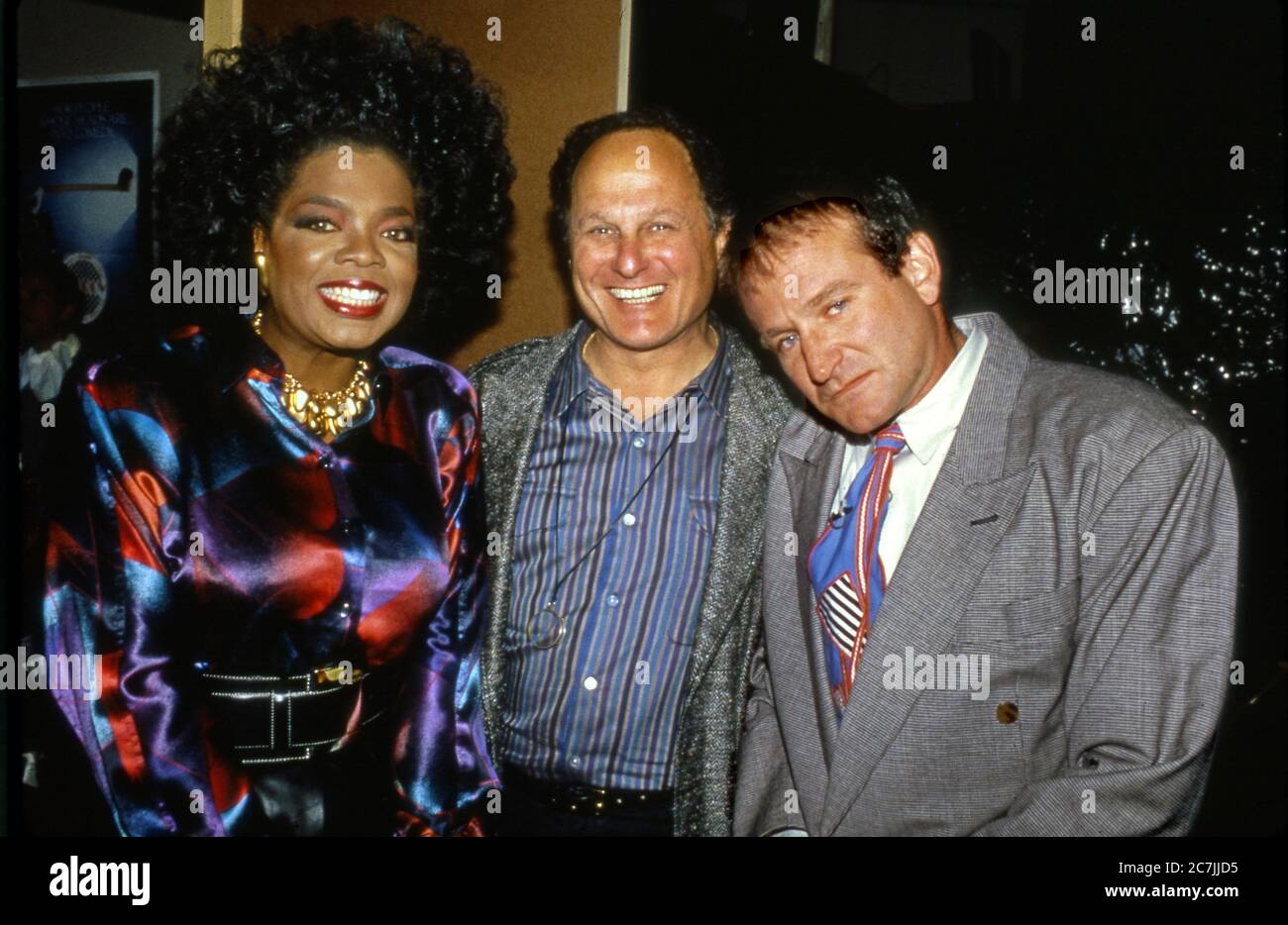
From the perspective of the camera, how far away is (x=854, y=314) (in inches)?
78.0

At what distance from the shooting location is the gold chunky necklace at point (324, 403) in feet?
6.95

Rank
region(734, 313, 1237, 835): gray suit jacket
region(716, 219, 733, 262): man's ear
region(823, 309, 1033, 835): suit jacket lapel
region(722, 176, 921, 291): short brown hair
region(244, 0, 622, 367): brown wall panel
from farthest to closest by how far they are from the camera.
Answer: region(244, 0, 622, 367): brown wall panel → region(716, 219, 733, 262): man's ear → region(722, 176, 921, 291): short brown hair → region(823, 309, 1033, 835): suit jacket lapel → region(734, 313, 1237, 835): gray suit jacket

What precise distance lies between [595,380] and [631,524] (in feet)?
1.24

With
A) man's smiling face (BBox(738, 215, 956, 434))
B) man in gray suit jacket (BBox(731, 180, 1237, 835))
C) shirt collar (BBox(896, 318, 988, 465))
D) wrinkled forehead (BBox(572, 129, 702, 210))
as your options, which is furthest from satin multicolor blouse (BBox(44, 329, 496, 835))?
shirt collar (BBox(896, 318, 988, 465))

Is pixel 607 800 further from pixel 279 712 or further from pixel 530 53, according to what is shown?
pixel 530 53

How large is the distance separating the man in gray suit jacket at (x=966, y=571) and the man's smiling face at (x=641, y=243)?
166 mm

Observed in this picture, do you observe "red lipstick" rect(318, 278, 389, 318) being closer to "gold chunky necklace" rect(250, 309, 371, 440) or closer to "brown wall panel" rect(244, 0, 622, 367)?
"gold chunky necklace" rect(250, 309, 371, 440)

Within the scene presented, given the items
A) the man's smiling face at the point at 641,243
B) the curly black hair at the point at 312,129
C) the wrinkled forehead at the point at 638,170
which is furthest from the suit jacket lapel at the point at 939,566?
the curly black hair at the point at 312,129

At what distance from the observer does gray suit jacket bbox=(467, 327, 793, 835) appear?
7.16 ft

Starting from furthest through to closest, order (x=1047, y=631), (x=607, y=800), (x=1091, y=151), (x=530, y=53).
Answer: (x=530, y=53) < (x=1091, y=151) < (x=607, y=800) < (x=1047, y=631)

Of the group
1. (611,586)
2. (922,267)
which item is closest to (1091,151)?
(922,267)
